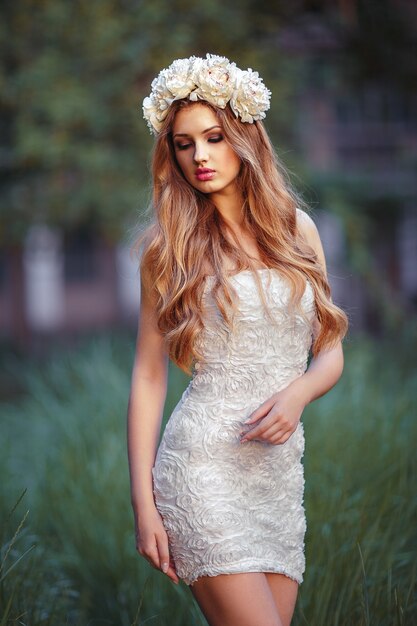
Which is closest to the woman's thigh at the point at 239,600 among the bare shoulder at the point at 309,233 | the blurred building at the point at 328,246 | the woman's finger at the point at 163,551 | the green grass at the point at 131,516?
the woman's finger at the point at 163,551

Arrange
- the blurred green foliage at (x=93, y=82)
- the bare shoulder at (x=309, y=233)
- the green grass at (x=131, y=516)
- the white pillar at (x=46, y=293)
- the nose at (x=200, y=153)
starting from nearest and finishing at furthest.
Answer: the nose at (x=200, y=153), the bare shoulder at (x=309, y=233), the green grass at (x=131, y=516), the blurred green foliage at (x=93, y=82), the white pillar at (x=46, y=293)

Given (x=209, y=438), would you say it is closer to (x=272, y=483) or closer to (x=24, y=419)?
(x=272, y=483)

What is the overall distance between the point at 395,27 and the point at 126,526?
17.5ft

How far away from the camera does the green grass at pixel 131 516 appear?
11.6 feet

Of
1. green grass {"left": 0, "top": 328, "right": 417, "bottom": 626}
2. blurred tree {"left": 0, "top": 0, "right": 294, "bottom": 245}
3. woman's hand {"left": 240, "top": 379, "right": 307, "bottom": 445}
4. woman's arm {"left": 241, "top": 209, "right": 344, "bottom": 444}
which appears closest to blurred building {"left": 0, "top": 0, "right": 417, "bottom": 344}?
blurred tree {"left": 0, "top": 0, "right": 294, "bottom": 245}

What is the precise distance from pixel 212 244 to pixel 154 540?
92cm

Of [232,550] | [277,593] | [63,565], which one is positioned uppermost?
[232,550]

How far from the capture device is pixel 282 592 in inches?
107

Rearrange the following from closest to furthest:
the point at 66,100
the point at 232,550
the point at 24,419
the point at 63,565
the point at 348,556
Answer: the point at 232,550, the point at 348,556, the point at 63,565, the point at 24,419, the point at 66,100

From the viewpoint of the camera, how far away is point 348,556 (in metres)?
3.84

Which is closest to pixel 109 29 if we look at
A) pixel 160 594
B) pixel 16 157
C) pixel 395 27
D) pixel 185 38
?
pixel 185 38

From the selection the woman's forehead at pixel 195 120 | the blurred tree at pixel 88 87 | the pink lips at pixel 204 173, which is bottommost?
the pink lips at pixel 204 173

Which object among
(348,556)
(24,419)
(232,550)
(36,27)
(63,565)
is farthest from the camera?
(36,27)

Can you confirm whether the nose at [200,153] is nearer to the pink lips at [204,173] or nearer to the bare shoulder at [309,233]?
the pink lips at [204,173]
